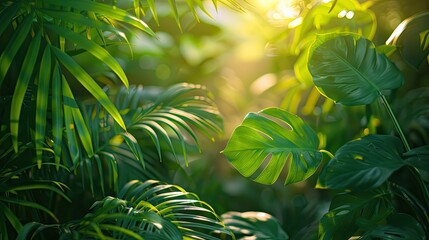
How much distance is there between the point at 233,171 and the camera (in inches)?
90.3

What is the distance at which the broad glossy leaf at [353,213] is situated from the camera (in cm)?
125

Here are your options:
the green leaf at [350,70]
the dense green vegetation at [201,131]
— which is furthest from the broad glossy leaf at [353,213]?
the green leaf at [350,70]

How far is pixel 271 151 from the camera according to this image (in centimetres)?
123

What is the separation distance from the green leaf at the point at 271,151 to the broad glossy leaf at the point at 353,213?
0.44 feet

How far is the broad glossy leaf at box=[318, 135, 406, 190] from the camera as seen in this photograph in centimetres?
110

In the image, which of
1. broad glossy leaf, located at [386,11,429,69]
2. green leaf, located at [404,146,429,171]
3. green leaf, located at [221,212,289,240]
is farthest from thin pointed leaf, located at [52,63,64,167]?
broad glossy leaf, located at [386,11,429,69]

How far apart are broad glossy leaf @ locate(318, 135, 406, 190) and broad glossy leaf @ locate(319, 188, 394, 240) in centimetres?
14

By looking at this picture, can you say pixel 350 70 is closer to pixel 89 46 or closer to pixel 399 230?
pixel 399 230

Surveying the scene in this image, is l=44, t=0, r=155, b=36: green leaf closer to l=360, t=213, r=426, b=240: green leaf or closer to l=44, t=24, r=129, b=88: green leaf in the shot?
l=44, t=24, r=129, b=88: green leaf

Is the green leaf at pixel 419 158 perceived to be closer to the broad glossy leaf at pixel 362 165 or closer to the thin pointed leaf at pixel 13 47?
the broad glossy leaf at pixel 362 165

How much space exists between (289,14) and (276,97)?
701 mm

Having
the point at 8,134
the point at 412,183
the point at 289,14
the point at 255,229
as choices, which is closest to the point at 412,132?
the point at 412,183

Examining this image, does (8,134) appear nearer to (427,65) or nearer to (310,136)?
(310,136)

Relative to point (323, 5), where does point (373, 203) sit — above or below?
below
